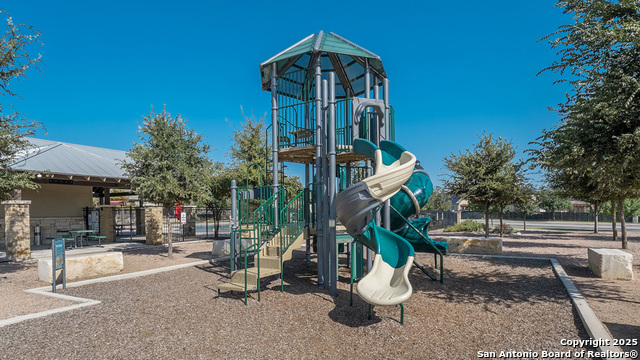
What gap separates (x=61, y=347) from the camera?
515 cm

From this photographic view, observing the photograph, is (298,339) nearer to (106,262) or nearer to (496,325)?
(496,325)

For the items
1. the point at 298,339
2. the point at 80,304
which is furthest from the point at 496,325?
the point at 80,304

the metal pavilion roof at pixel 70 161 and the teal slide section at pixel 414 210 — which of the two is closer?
the teal slide section at pixel 414 210

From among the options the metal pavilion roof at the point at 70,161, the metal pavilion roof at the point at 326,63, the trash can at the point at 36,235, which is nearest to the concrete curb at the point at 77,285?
the metal pavilion roof at the point at 70,161

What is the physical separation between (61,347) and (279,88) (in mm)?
7791

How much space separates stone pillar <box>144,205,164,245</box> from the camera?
18.7m

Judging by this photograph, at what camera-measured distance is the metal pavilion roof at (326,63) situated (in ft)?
29.3

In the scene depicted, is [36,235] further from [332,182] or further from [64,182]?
[332,182]

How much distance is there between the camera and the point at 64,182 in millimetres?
20109

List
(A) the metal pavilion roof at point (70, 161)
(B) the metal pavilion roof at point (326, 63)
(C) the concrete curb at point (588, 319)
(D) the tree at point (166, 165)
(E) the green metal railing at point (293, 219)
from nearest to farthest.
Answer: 1. (C) the concrete curb at point (588, 319)
2. (E) the green metal railing at point (293, 219)
3. (B) the metal pavilion roof at point (326, 63)
4. (D) the tree at point (166, 165)
5. (A) the metal pavilion roof at point (70, 161)

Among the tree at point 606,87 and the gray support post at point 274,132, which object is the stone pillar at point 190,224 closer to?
the gray support post at point 274,132

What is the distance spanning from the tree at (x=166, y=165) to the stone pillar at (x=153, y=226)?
578cm

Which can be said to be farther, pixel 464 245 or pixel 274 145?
pixel 464 245

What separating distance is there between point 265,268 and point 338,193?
253cm
